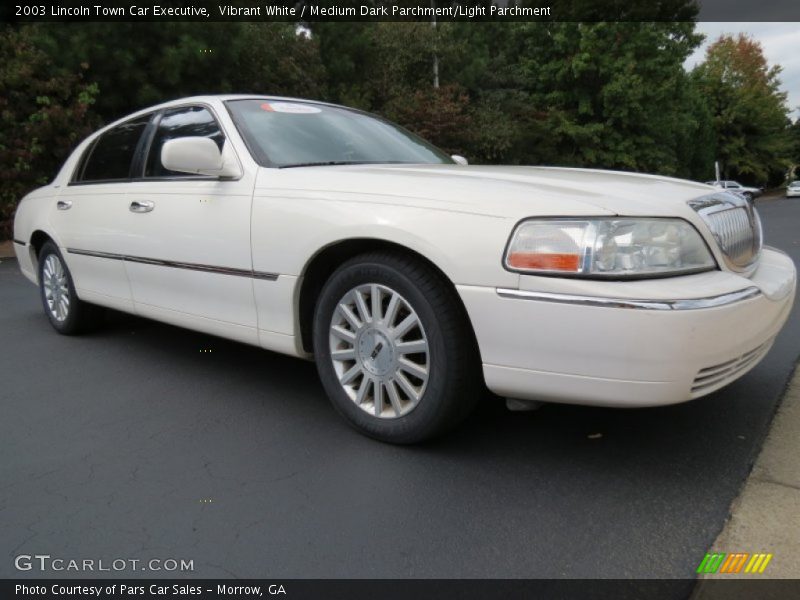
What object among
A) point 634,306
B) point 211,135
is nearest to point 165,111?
point 211,135

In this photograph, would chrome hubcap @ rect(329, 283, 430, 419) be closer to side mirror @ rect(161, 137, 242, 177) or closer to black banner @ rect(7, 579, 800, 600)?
black banner @ rect(7, 579, 800, 600)

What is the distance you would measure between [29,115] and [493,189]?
45.0 ft

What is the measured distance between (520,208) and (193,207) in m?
1.81

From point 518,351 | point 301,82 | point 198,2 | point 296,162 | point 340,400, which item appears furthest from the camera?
point 301,82

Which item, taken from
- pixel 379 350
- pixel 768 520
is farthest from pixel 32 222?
pixel 768 520

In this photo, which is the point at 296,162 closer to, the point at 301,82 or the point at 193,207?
the point at 193,207

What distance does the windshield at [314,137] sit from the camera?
3.30m

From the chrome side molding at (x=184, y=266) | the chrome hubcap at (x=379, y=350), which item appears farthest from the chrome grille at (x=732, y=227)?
the chrome side molding at (x=184, y=266)

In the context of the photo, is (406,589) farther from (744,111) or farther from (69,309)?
(744,111)

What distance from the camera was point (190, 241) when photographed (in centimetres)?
338

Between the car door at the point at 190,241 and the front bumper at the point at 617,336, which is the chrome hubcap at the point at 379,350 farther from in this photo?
the car door at the point at 190,241

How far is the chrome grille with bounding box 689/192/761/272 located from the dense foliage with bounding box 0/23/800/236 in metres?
13.4

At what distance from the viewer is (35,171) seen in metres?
13.5

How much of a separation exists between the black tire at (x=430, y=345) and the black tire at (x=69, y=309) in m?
2.75
